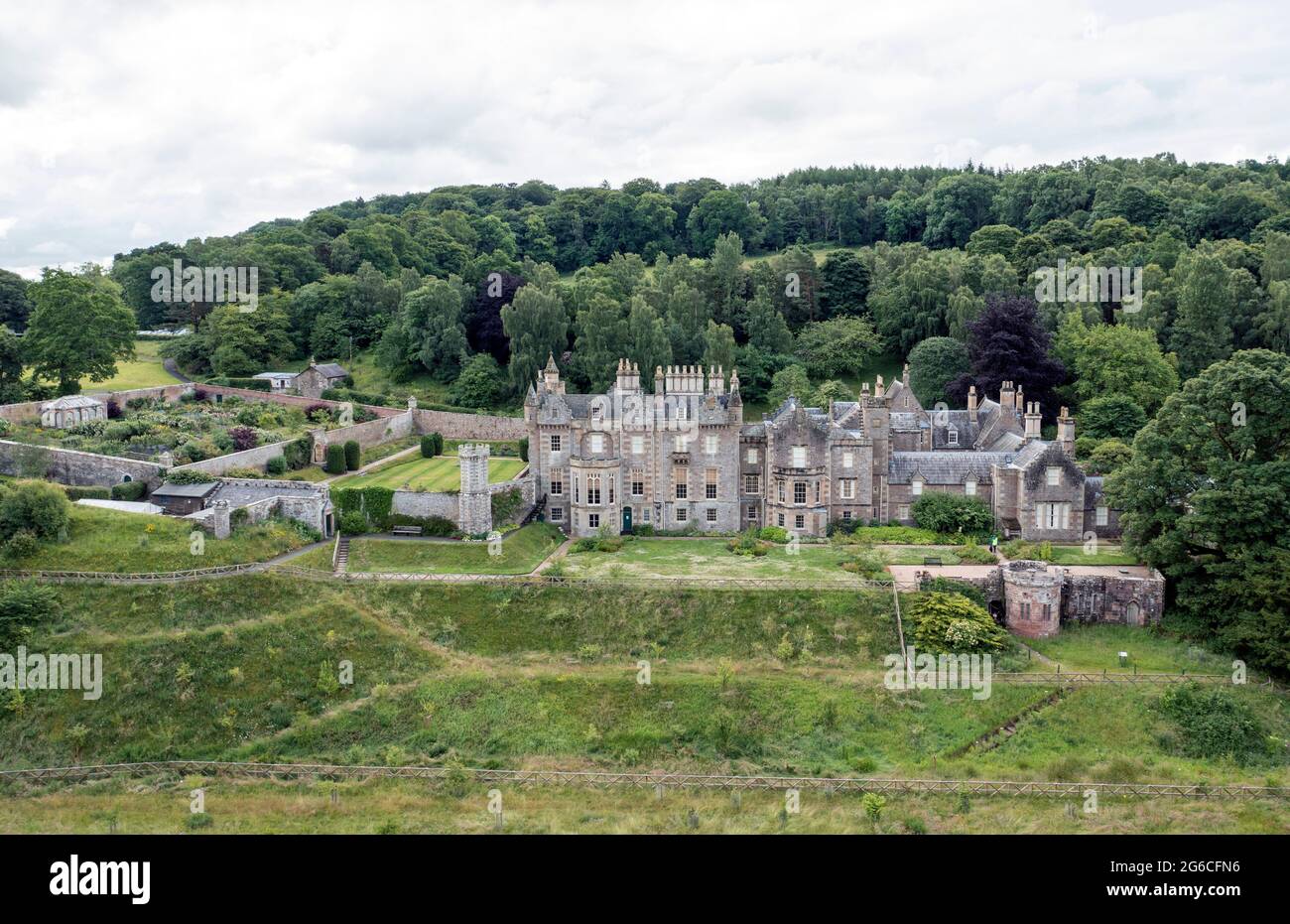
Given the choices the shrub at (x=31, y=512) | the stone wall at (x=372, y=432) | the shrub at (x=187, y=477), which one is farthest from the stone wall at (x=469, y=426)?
the shrub at (x=31, y=512)

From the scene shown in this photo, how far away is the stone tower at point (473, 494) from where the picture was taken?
47.3 meters

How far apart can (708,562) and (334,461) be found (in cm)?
2514

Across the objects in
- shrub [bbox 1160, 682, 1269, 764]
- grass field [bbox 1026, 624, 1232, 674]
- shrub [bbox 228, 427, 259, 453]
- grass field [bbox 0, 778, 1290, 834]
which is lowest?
grass field [bbox 0, 778, 1290, 834]

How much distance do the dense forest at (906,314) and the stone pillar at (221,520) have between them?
95.8ft

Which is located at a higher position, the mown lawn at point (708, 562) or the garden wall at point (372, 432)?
the garden wall at point (372, 432)

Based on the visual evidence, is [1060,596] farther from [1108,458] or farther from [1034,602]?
[1108,458]

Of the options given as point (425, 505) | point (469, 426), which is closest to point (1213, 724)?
point (425, 505)

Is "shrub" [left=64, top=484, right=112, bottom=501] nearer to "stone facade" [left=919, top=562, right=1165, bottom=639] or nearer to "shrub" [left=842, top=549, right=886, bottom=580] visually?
"shrub" [left=842, top=549, right=886, bottom=580]

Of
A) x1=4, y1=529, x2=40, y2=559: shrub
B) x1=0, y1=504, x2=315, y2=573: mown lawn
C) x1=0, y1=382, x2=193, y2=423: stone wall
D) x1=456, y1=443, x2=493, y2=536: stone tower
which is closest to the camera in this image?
x1=0, y1=504, x2=315, y2=573: mown lawn

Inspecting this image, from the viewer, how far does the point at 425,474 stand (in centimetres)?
5816

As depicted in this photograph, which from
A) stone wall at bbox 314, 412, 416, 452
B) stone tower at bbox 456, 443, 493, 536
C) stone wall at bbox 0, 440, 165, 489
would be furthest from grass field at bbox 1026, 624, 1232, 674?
stone wall at bbox 0, 440, 165, 489

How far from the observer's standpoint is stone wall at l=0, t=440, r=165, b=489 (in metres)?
50.8

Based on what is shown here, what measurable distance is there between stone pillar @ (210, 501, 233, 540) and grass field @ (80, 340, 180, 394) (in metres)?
31.9

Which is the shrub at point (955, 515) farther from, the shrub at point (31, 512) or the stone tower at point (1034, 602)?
the shrub at point (31, 512)
